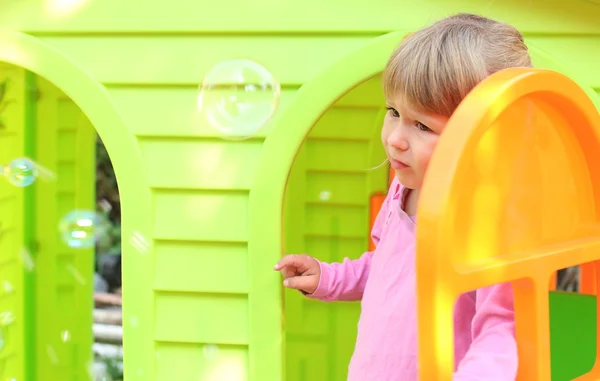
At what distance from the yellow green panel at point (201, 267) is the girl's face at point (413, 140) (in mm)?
768

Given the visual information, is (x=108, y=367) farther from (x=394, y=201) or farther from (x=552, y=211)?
(x=552, y=211)

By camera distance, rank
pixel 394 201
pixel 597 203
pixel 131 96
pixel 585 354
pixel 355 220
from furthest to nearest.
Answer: pixel 355 220
pixel 585 354
pixel 131 96
pixel 394 201
pixel 597 203

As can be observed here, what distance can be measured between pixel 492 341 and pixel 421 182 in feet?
1.05

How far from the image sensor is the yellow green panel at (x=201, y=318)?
7.10 feet

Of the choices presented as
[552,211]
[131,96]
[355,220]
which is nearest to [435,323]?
[552,211]

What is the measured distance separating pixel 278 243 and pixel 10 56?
0.87 meters

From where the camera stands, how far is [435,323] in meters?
1.19

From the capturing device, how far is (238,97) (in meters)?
2.13

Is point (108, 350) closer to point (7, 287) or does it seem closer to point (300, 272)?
point (7, 287)

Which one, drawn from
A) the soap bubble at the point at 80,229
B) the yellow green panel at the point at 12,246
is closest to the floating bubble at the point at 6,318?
the yellow green panel at the point at 12,246

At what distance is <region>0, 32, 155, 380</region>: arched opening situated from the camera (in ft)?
7.07

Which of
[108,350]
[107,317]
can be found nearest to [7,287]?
[108,350]

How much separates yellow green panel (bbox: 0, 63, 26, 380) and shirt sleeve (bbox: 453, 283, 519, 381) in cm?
199

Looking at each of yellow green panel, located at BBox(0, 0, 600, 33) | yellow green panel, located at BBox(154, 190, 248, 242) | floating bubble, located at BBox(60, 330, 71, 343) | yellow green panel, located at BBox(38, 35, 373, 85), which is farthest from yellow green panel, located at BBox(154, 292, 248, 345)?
floating bubble, located at BBox(60, 330, 71, 343)
